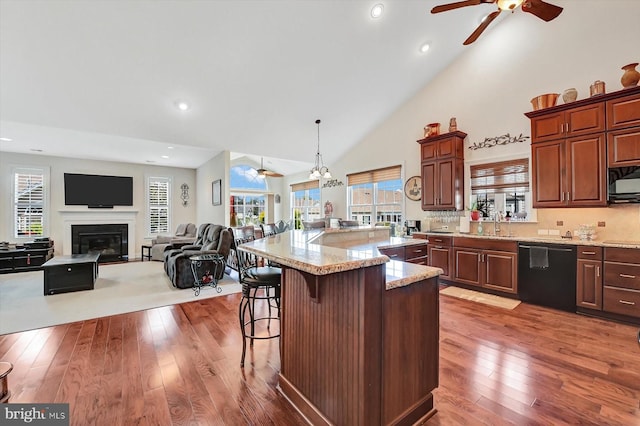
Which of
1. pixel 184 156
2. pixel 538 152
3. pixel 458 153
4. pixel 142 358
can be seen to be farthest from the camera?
pixel 184 156

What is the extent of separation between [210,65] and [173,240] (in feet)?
15.5

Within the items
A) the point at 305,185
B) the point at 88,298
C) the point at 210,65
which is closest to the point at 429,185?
the point at 210,65

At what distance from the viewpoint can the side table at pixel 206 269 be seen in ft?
14.6

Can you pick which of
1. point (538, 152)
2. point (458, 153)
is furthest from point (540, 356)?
point (458, 153)

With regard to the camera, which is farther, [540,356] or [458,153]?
[458,153]

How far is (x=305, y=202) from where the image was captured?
31.7ft

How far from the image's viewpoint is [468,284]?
443 cm

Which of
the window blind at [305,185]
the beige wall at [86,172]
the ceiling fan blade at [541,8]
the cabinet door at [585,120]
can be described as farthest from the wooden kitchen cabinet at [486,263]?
the beige wall at [86,172]

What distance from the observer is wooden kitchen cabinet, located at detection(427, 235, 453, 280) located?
15.4 ft

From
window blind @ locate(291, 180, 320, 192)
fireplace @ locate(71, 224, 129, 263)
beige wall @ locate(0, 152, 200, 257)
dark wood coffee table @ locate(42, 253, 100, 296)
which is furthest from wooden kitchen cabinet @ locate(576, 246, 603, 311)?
fireplace @ locate(71, 224, 129, 263)

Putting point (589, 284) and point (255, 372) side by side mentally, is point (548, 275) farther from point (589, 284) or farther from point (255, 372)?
point (255, 372)

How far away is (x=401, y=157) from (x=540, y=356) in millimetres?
4345

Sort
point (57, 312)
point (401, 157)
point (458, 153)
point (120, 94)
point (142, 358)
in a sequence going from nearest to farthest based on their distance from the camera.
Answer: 1. point (142, 358)
2. point (57, 312)
3. point (120, 94)
4. point (458, 153)
5. point (401, 157)

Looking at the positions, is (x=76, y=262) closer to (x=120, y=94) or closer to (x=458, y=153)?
(x=120, y=94)
